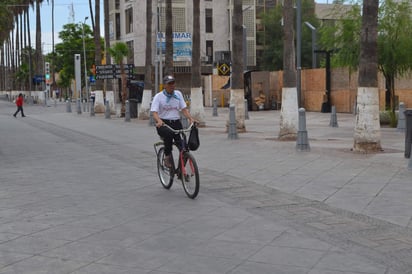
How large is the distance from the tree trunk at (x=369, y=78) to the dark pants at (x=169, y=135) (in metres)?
5.50

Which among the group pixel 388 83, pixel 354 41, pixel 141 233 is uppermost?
pixel 354 41

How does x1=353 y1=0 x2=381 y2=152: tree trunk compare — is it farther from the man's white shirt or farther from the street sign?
the street sign

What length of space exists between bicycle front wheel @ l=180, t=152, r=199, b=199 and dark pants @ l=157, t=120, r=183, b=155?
1.09 ft

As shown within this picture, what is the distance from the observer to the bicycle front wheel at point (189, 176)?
29.3ft

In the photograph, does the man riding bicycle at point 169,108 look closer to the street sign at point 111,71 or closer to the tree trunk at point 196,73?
the tree trunk at point 196,73

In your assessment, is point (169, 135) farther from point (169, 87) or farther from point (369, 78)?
point (369, 78)

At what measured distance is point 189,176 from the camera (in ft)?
29.9

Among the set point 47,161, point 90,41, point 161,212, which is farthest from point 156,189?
point 90,41

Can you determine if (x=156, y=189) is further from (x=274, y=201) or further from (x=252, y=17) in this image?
(x=252, y=17)

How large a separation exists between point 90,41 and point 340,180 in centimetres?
7429

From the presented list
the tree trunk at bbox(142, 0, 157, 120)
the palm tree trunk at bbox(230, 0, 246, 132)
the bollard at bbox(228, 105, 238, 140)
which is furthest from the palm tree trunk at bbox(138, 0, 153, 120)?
the bollard at bbox(228, 105, 238, 140)

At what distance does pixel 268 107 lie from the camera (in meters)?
38.8

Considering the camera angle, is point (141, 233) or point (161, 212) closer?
point (141, 233)

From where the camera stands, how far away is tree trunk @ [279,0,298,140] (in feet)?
55.5
